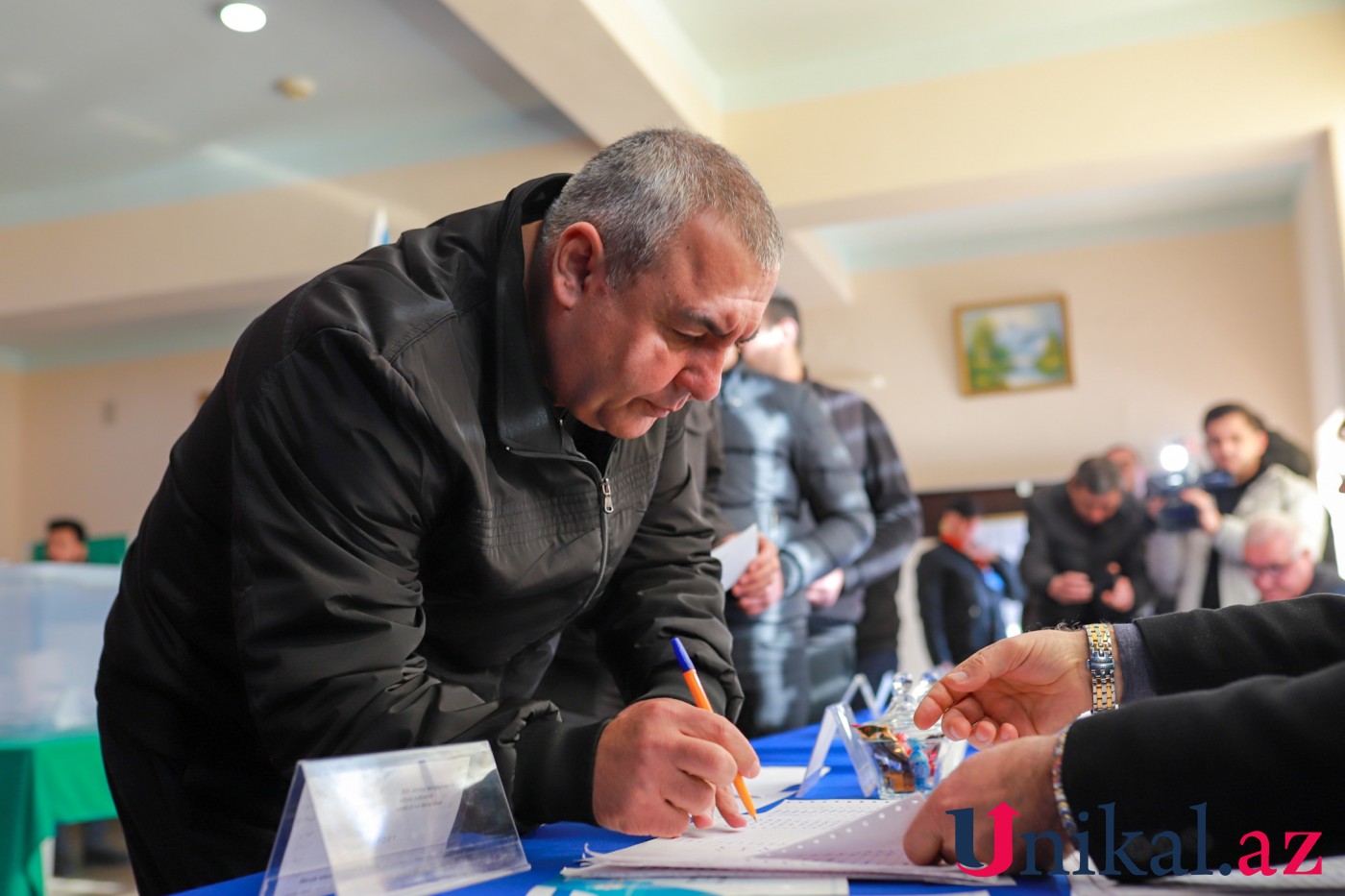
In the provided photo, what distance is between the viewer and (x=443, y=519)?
3.70 feet

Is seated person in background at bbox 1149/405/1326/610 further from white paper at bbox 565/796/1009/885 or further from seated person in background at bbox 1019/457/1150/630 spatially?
white paper at bbox 565/796/1009/885

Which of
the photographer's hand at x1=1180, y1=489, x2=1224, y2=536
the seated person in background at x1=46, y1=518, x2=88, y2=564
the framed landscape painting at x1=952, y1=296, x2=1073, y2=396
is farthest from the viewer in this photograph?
the framed landscape painting at x1=952, y1=296, x2=1073, y2=396

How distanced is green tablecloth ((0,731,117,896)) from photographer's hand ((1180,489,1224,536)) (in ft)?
13.0

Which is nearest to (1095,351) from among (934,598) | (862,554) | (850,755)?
(934,598)

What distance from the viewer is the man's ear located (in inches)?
46.3

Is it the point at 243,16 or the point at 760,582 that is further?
the point at 243,16

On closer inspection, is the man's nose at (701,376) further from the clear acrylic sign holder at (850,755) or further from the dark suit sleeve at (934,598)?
the dark suit sleeve at (934,598)

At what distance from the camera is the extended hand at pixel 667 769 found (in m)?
0.92

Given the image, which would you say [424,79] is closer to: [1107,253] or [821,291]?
[821,291]

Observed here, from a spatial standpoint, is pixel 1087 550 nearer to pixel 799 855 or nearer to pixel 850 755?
pixel 850 755

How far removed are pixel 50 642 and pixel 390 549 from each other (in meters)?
2.18

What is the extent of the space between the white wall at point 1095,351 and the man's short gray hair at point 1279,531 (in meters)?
2.87

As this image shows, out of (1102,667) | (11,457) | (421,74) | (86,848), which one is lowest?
(86,848)

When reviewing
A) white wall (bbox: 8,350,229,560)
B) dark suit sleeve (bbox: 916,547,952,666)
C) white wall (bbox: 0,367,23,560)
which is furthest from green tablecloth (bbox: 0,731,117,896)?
white wall (bbox: 0,367,23,560)
